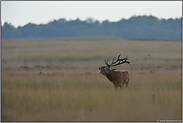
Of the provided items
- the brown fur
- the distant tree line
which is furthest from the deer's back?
the distant tree line

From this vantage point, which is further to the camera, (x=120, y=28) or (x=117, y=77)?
(x=120, y=28)

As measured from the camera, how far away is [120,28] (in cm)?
13375

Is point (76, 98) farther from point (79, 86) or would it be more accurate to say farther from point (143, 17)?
point (143, 17)

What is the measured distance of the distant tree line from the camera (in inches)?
4535

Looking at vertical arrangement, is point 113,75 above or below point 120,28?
below

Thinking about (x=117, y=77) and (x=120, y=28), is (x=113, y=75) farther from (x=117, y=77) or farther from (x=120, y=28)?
(x=120, y=28)

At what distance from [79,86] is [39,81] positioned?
2.07 meters

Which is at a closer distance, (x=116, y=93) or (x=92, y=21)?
(x=116, y=93)

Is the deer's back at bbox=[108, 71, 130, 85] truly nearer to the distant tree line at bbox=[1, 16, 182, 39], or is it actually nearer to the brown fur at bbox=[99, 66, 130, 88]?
the brown fur at bbox=[99, 66, 130, 88]

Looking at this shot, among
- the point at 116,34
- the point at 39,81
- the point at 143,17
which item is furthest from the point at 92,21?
the point at 39,81

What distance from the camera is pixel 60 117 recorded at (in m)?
6.20

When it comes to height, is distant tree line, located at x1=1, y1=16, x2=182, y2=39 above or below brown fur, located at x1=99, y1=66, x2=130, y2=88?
above

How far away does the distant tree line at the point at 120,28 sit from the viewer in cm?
11519

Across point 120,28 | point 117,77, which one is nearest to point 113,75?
point 117,77
